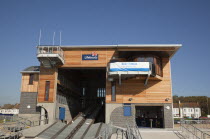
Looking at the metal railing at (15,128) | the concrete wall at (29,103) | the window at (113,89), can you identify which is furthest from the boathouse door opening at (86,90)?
the window at (113,89)

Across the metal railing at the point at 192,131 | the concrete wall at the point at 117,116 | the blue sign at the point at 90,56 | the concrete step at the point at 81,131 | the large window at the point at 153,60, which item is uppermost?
the blue sign at the point at 90,56

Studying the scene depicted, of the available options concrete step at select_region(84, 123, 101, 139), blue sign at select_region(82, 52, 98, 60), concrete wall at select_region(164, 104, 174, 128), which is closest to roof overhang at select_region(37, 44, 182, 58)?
blue sign at select_region(82, 52, 98, 60)

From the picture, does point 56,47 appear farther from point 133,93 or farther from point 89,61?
point 133,93

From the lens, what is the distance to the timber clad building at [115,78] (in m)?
23.2

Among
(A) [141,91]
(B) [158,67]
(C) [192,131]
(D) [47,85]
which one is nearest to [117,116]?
(A) [141,91]

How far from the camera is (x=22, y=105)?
26094 mm

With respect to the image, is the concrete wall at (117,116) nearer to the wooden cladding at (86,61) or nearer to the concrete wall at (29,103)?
the wooden cladding at (86,61)

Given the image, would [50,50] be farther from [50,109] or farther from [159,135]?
[159,135]

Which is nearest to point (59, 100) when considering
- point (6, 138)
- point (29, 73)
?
point (29, 73)

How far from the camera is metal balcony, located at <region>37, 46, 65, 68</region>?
23.2 m

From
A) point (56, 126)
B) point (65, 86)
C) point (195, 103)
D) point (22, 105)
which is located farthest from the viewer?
point (195, 103)

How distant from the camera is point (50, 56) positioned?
22984 mm

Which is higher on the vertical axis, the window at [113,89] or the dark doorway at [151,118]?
the window at [113,89]

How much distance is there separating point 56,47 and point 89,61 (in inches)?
160
